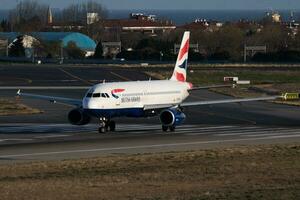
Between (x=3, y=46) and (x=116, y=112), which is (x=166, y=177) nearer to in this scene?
(x=116, y=112)

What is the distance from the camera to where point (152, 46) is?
170500mm

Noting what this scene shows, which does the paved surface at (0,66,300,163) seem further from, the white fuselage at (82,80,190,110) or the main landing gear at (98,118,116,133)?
the white fuselage at (82,80,190,110)

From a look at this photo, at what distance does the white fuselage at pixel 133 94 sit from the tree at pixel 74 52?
120084 mm

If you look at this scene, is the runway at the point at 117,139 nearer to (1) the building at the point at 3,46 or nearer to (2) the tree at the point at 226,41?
(2) the tree at the point at 226,41

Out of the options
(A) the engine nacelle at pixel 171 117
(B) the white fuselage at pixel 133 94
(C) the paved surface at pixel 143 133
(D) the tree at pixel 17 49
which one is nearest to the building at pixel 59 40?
(D) the tree at pixel 17 49

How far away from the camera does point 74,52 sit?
17662 cm

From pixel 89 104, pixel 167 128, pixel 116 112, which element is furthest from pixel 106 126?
pixel 167 128

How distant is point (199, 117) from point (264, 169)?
30.0 meters

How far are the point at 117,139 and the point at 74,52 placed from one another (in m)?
129

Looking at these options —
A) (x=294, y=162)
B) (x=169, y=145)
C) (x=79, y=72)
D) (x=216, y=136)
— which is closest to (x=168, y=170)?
(x=294, y=162)

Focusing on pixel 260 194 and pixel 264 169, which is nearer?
pixel 260 194

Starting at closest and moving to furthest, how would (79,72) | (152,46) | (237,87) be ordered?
(237,87) < (79,72) < (152,46)

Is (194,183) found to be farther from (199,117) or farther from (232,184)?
(199,117)

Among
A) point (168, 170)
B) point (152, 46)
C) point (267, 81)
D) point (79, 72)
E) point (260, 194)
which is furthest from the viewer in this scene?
point (152, 46)
